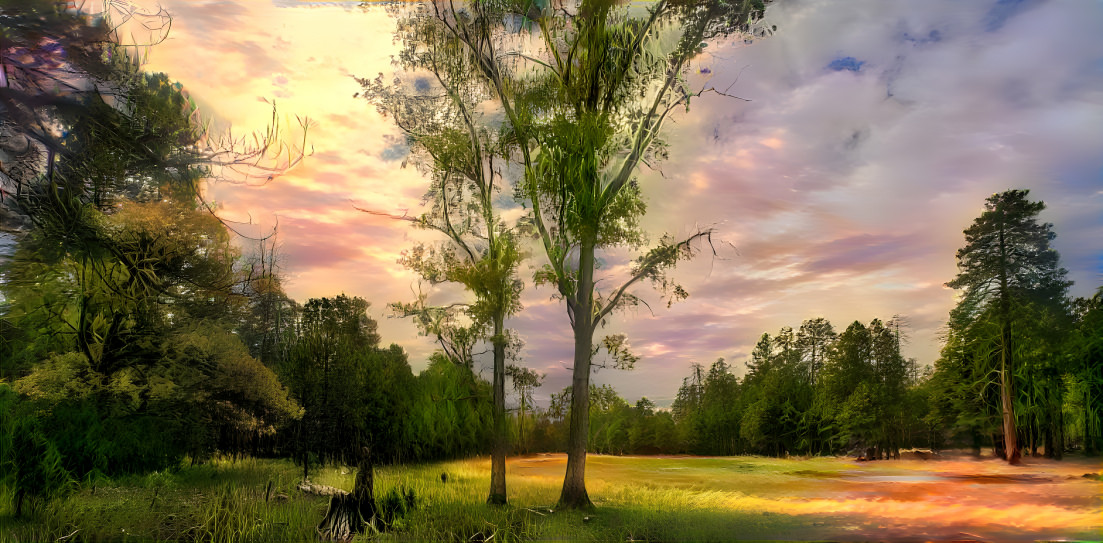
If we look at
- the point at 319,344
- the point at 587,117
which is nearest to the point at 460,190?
the point at 587,117

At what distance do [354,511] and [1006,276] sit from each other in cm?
1062

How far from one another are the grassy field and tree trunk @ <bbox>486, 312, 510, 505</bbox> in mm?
291

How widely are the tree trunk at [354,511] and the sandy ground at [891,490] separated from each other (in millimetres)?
2528

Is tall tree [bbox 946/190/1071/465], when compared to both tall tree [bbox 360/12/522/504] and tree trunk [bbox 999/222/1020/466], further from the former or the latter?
tall tree [bbox 360/12/522/504]

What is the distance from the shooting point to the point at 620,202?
31.7ft

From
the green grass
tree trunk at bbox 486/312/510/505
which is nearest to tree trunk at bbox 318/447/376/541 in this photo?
the green grass

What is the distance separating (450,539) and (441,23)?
782 centimetres

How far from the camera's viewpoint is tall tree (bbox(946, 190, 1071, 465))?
32.6ft

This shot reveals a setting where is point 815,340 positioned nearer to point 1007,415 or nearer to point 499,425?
point 1007,415

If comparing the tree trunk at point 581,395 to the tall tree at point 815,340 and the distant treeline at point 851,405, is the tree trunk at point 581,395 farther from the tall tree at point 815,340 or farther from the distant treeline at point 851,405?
the tall tree at point 815,340

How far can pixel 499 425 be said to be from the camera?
31.9ft

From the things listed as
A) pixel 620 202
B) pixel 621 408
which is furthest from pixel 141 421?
pixel 620 202

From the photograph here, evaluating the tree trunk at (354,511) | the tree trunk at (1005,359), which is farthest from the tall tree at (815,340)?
the tree trunk at (354,511)

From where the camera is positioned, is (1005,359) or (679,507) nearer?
(679,507)
